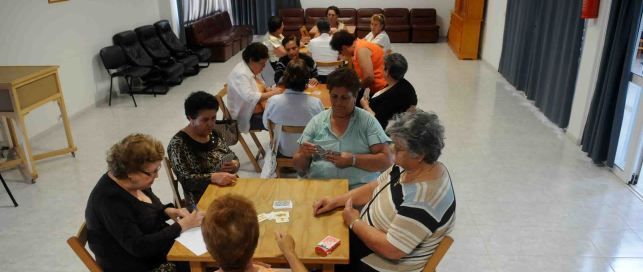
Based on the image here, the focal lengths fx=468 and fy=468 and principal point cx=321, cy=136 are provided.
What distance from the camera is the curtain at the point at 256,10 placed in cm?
1197

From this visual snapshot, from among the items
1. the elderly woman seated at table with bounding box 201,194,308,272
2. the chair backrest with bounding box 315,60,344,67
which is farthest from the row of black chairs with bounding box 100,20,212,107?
the elderly woman seated at table with bounding box 201,194,308,272

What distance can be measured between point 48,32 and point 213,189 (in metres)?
4.32

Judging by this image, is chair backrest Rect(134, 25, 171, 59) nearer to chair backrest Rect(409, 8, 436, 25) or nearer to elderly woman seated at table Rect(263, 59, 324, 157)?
elderly woman seated at table Rect(263, 59, 324, 157)

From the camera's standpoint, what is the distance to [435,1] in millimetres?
11773

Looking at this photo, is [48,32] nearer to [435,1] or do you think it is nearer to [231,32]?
[231,32]

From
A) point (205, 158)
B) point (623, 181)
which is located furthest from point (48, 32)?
point (623, 181)

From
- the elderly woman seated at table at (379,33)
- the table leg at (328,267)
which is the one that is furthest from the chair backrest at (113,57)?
the table leg at (328,267)

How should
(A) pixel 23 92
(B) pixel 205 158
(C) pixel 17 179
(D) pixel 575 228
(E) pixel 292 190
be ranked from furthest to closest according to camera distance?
(C) pixel 17 179, (A) pixel 23 92, (D) pixel 575 228, (B) pixel 205 158, (E) pixel 292 190

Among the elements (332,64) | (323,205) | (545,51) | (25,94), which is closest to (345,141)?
(323,205)

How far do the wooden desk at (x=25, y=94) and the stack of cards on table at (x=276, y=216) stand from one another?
287cm

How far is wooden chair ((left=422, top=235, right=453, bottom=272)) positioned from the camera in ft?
6.09

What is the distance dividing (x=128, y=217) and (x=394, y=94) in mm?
2239

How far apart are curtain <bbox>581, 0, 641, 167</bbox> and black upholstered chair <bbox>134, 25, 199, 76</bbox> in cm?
582

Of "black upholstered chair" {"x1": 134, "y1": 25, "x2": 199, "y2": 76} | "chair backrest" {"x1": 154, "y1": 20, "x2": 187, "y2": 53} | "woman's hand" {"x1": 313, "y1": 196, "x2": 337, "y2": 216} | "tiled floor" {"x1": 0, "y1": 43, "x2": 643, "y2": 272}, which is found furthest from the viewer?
"chair backrest" {"x1": 154, "y1": 20, "x2": 187, "y2": 53}
